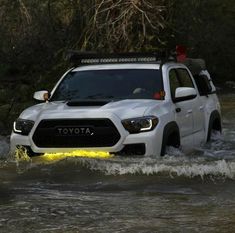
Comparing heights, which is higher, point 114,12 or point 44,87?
point 114,12

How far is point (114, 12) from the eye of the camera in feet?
63.7

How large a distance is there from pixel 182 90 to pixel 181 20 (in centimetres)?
1600

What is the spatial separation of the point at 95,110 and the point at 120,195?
57.0 inches

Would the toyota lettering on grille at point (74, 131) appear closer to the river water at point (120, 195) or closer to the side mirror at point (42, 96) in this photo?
the river water at point (120, 195)

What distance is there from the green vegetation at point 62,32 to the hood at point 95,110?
22.6 feet

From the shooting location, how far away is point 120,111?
8.49 meters

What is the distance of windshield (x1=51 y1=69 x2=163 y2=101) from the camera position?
9.45 metres

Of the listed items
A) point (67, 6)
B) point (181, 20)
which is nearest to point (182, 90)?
point (67, 6)

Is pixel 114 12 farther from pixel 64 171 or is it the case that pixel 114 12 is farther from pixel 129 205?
pixel 129 205

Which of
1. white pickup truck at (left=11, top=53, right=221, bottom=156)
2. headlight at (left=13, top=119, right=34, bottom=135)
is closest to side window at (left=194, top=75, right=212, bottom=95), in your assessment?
white pickup truck at (left=11, top=53, right=221, bottom=156)

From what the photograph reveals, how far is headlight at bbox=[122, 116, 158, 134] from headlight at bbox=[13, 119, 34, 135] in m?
1.18

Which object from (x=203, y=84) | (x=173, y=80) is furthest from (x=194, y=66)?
(x=173, y=80)

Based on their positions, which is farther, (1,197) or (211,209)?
(1,197)

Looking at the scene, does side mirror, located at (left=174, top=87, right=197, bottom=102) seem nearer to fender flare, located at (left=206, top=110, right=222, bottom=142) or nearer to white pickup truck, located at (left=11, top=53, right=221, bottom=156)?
white pickup truck, located at (left=11, top=53, right=221, bottom=156)
